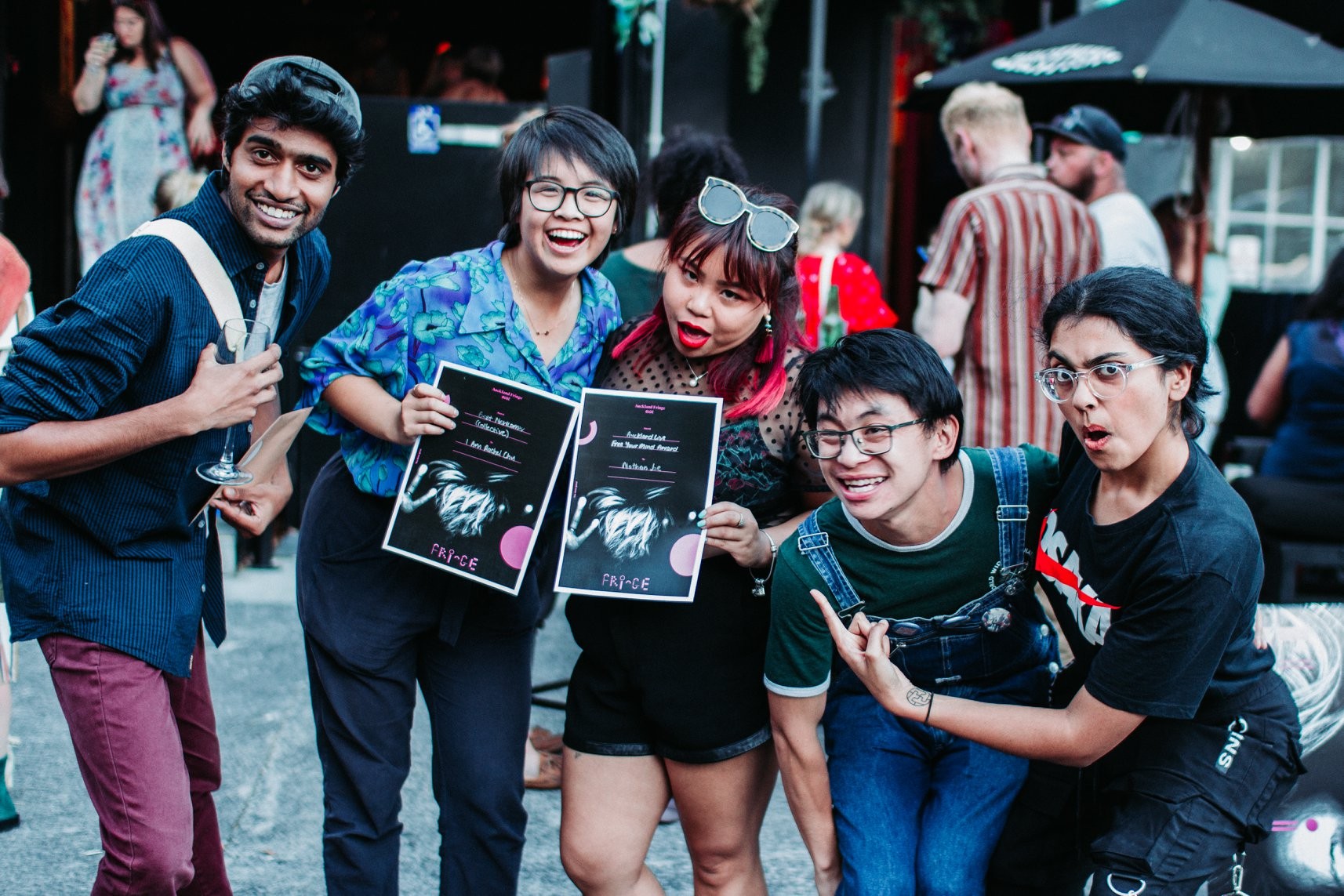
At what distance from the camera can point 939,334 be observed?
4.78 m

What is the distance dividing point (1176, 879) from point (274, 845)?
8.08 feet

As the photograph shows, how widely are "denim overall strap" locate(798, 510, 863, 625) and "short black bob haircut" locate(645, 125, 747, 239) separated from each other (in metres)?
1.73

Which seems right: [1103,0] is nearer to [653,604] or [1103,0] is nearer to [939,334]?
[939,334]

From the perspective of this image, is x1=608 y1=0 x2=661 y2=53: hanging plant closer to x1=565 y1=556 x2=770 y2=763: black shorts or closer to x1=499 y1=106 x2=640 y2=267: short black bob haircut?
x1=499 y1=106 x2=640 y2=267: short black bob haircut

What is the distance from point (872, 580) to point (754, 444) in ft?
1.20

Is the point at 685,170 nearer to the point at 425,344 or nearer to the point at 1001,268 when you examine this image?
the point at 1001,268

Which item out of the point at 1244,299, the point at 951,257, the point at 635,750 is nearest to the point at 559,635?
the point at 951,257

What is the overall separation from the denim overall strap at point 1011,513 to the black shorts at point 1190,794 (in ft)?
1.31

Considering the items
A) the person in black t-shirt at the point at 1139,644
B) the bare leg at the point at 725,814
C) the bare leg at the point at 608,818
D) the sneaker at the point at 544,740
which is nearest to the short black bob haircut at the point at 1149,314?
the person in black t-shirt at the point at 1139,644

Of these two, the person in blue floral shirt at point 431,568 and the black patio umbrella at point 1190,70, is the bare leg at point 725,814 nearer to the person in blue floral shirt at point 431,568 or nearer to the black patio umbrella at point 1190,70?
the person in blue floral shirt at point 431,568

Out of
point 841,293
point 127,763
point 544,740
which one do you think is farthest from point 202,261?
point 841,293

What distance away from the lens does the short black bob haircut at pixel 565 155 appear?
2.63 meters

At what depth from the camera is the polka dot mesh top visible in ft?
8.70

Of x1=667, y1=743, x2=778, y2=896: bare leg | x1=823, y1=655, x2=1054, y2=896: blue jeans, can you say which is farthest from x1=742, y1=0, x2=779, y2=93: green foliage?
x1=667, y1=743, x2=778, y2=896: bare leg
